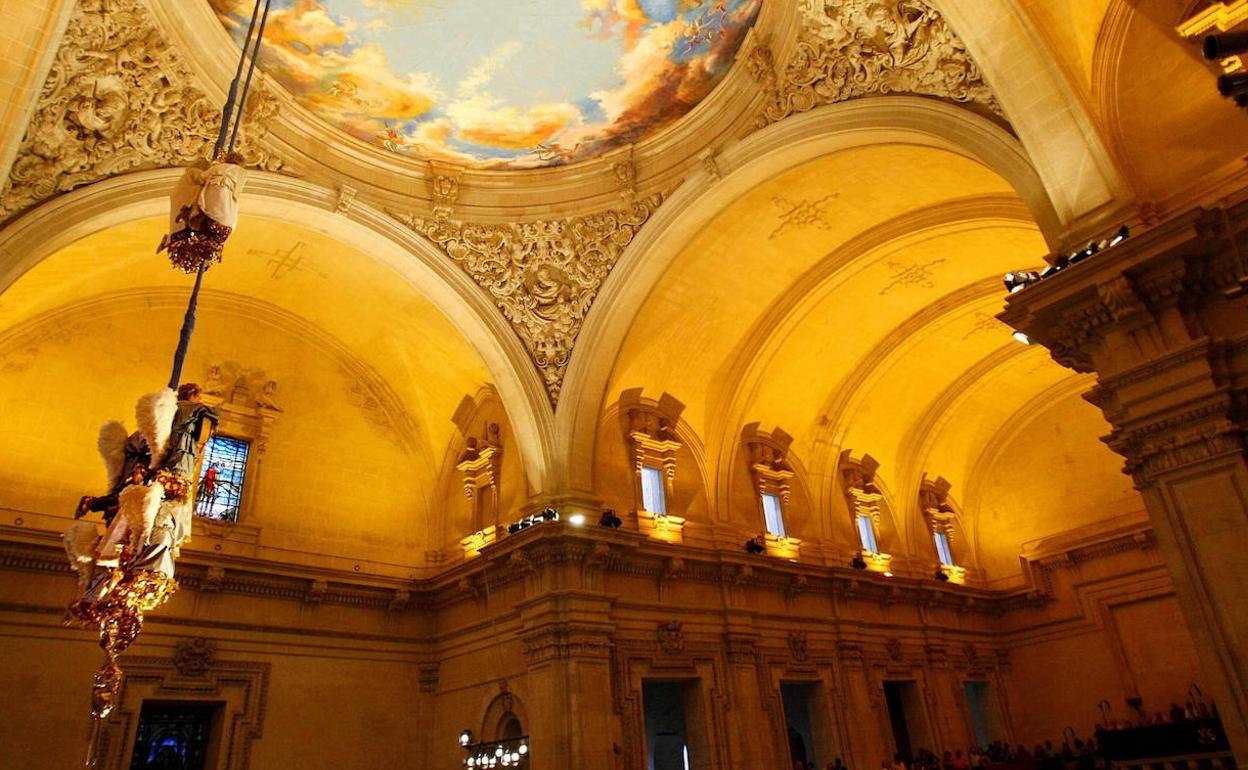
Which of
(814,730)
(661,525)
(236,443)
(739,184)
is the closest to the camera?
(739,184)

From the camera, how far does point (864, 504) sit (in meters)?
20.7

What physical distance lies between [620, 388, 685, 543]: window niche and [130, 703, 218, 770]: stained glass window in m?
8.75

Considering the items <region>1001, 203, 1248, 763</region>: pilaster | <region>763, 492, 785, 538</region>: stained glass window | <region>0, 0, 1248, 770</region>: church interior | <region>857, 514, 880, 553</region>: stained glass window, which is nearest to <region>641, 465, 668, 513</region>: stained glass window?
<region>0, 0, 1248, 770</region>: church interior

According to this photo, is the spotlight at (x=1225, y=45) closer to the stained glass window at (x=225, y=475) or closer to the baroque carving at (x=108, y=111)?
the baroque carving at (x=108, y=111)

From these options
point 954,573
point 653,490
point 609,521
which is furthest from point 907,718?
point 609,521

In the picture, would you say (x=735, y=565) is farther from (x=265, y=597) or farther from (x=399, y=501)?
(x=265, y=597)

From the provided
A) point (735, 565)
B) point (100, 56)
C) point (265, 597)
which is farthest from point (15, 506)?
point (735, 565)

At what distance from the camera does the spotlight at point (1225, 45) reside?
299 centimetres

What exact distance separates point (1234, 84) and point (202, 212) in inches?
316

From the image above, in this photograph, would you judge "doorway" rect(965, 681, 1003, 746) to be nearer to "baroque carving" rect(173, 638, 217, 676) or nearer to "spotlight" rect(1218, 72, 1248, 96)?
"baroque carving" rect(173, 638, 217, 676)

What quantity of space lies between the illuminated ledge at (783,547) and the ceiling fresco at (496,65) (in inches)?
362

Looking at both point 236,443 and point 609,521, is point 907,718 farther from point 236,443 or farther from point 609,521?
point 236,443

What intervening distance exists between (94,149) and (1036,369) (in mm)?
21156

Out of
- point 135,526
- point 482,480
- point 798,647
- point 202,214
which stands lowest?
point 135,526
